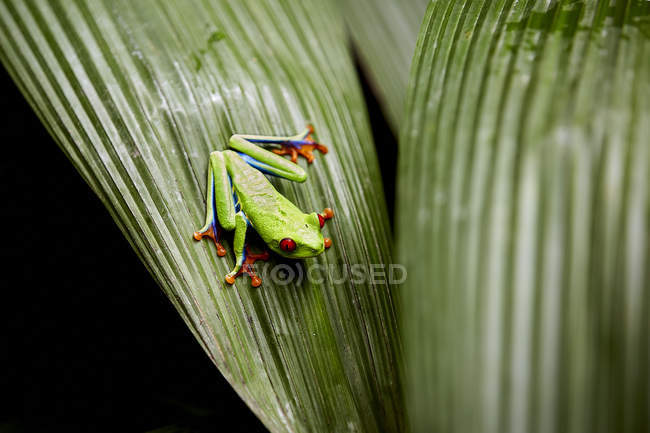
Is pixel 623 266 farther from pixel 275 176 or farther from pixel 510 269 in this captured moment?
pixel 275 176

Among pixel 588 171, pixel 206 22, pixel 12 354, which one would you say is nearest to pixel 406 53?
pixel 206 22

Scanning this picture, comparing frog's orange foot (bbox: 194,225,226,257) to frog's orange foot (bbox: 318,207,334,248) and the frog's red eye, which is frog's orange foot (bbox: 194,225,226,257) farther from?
frog's orange foot (bbox: 318,207,334,248)

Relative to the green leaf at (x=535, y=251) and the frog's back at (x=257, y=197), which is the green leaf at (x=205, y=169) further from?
the green leaf at (x=535, y=251)

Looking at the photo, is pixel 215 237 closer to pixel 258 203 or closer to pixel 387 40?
pixel 258 203

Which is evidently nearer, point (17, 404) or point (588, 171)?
point (588, 171)

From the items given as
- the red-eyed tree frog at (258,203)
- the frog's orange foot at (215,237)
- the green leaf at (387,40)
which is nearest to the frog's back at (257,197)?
the red-eyed tree frog at (258,203)

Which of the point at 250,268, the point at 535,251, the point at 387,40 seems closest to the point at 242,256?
the point at 250,268
